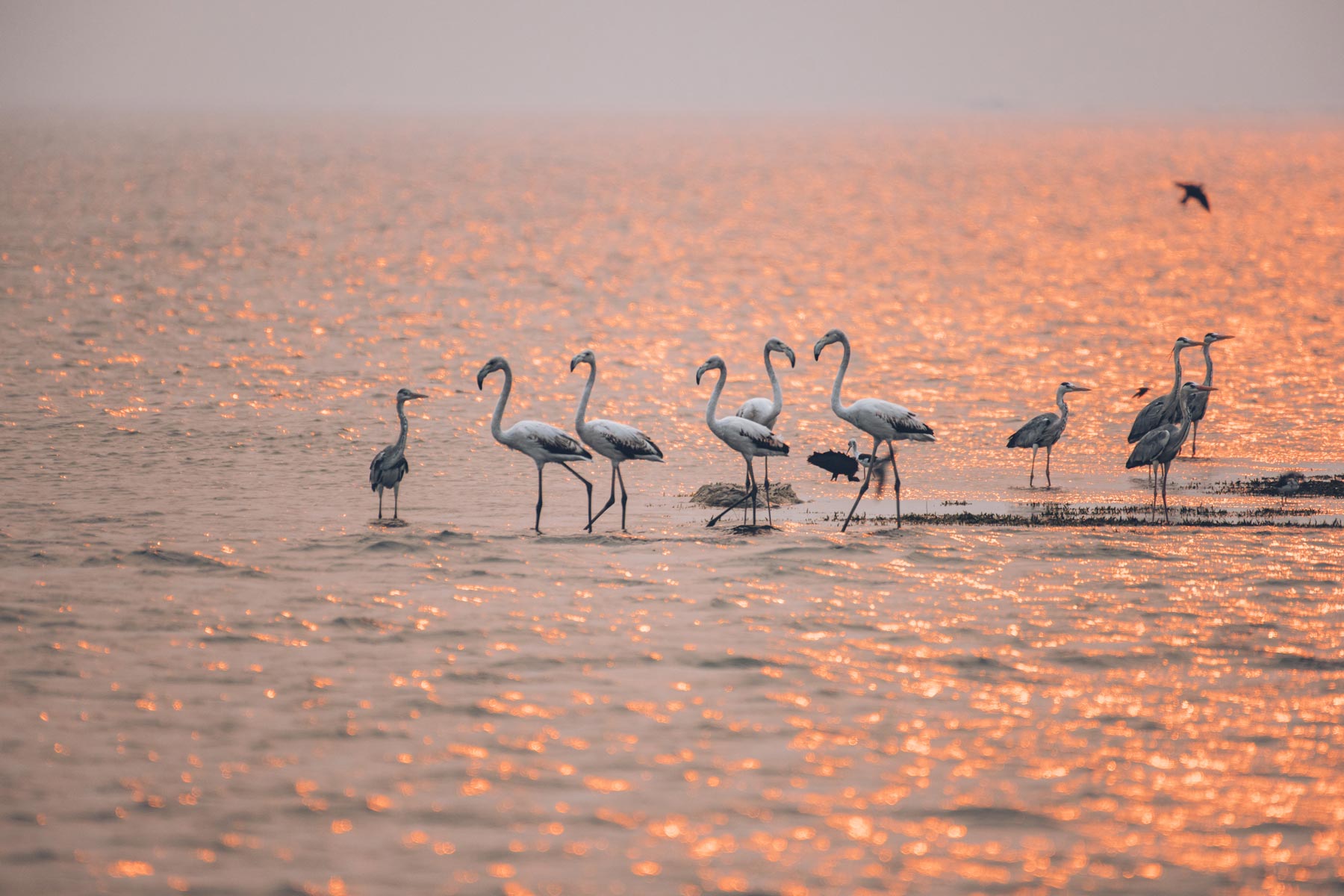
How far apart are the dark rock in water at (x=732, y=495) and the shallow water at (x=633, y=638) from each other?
42cm

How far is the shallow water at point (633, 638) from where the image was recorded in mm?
8008

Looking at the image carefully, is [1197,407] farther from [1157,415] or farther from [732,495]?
[732,495]

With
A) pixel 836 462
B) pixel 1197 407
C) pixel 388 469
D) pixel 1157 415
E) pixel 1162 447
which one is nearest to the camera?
pixel 388 469

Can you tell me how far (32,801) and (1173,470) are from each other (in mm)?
15639

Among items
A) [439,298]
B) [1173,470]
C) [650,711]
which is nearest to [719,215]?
A: [439,298]

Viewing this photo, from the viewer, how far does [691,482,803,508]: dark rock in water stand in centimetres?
1711

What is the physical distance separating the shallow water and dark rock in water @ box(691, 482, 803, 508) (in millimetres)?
422

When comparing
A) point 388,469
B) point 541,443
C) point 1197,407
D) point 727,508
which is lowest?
point 727,508

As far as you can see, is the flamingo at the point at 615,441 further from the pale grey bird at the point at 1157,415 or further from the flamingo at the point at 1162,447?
the pale grey bird at the point at 1157,415

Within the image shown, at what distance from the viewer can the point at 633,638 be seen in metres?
11.7

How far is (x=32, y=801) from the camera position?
27.4 feet

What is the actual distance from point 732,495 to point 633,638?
5.66m

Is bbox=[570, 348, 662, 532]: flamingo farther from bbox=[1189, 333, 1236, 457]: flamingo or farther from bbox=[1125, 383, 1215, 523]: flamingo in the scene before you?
bbox=[1189, 333, 1236, 457]: flamingo

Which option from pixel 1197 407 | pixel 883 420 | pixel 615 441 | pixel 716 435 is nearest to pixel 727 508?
pixel 716 435
